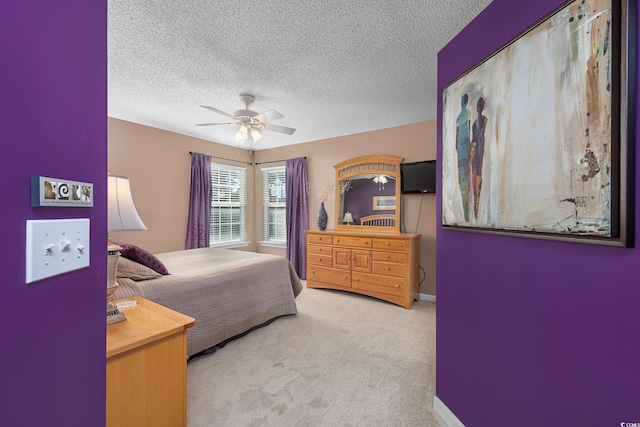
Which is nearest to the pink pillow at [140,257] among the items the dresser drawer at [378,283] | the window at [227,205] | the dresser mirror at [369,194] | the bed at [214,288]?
the bed at [214,288]

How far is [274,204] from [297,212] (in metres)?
0.69

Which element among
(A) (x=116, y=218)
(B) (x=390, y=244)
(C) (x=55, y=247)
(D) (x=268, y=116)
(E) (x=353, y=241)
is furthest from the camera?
(E) (x=353, y=241)

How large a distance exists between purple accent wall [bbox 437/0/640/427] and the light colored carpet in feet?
1.15

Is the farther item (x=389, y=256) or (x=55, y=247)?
(x=389, y=256)

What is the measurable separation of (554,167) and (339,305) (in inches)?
119

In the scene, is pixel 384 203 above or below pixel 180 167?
below

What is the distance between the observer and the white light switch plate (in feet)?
1.88

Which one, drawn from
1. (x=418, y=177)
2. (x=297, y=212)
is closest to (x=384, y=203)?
(x=418, y=177)

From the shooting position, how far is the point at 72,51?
27.4 inches

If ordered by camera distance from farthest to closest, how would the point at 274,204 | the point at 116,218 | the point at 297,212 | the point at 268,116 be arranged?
the point at 274,204
the point at 297,212
the point at 268,116
the point at 116,218

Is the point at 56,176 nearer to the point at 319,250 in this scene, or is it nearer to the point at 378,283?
the point at 378,283

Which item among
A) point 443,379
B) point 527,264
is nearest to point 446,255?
point 527,264

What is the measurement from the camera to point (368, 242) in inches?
149

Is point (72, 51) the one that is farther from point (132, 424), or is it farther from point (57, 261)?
point (132, 424)
